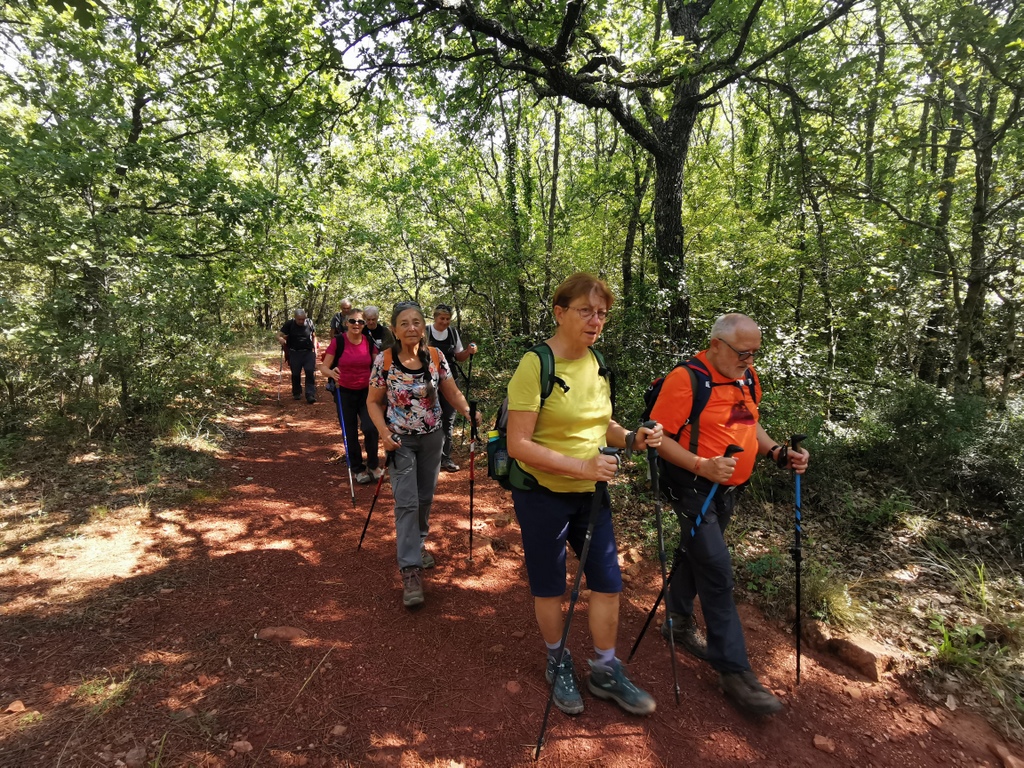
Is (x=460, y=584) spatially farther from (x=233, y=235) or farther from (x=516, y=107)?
(x=516, y=107)

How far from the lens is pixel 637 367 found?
6.78m

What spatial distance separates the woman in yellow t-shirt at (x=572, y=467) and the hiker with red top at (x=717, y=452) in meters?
0.41

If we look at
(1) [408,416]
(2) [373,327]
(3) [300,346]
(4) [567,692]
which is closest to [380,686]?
(4) [567,692]

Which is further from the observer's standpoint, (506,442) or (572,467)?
(506,442)

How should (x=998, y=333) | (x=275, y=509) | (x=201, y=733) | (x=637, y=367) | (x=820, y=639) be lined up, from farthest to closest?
1. (x=998, y=333)
2. (x=637, y=367)
3. (x=275, y=509)
4. (x=820, y=639)
5. (x=201, y=733)

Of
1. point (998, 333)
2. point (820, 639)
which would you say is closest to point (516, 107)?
point (998, 333)

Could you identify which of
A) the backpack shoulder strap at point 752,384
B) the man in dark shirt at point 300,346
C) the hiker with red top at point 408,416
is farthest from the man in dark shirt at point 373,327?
the backpack shoulder strap at point 752,384

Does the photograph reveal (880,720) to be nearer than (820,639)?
Yes

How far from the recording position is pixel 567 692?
2721 millimetres

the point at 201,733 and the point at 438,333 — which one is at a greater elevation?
the point at 438,333

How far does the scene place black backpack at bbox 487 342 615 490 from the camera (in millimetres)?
2383

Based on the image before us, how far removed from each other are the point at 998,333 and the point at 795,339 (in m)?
4.00

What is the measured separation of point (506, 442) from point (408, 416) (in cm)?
141

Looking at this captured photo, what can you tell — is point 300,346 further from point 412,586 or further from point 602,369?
point 602,369
